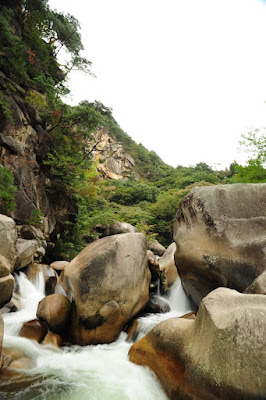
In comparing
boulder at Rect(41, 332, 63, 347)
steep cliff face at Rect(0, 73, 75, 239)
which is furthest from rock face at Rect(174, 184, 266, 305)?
steep cliff face at Rect(0, 73, 75, 239)

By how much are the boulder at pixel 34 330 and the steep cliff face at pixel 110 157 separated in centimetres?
3419

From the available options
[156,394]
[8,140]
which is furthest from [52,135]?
[156,394]

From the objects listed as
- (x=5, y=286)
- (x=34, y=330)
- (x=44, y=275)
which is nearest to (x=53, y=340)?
(x=34, y=330)

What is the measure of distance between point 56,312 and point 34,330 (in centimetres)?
62

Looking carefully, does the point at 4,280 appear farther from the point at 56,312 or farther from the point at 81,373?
the point at 81,373

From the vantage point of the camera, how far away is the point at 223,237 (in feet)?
19.9

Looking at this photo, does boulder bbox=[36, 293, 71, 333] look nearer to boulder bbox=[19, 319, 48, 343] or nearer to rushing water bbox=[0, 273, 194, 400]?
boulder bbox=[19, 319, 48, 343]

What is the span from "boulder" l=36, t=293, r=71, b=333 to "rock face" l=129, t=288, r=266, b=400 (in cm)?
255

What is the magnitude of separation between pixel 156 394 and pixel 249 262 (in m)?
3.53

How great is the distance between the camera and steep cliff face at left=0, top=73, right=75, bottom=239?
31.5 ft

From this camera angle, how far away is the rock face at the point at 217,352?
2910 mm

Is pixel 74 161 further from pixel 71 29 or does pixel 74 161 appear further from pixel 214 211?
pixel 71 29

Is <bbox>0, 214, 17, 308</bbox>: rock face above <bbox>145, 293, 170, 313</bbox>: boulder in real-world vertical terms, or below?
above

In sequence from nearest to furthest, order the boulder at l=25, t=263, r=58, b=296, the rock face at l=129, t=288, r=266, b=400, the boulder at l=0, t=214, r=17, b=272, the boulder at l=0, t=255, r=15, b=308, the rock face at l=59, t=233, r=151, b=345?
the rock face at l=129, t=288, r=266, b=400 → the boulder at l=0, t=255, r=15, b=308 → the rock face at l=59, t=233, r=151, b=345 → the boulder at l=0, t=214, r=17, b=272 → the boulder at l=25, t=263, r=58, b=296
